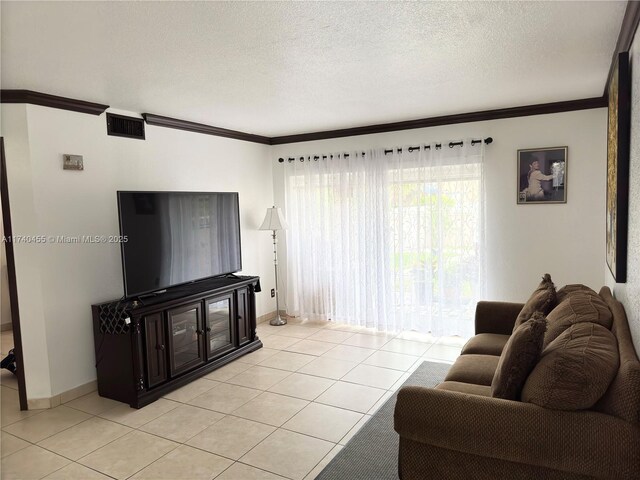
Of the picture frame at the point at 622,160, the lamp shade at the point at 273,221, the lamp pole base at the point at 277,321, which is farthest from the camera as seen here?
the lamp pole base at the point at 277,321

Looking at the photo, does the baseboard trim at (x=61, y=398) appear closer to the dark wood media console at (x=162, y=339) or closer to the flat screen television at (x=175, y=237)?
the dark wood media console at (x=162, y=339)

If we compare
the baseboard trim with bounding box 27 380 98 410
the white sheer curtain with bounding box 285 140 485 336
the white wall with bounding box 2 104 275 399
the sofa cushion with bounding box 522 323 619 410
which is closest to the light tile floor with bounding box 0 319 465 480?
the baseboard trim with bounding box 27 380 98 410

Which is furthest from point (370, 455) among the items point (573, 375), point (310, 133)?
point (310, 133)

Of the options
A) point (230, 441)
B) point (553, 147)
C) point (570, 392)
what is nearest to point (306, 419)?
point (230, 441)

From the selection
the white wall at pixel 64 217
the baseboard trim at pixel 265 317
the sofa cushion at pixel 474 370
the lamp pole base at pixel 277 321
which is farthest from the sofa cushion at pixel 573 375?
the baseboard trim at pixel 265 317

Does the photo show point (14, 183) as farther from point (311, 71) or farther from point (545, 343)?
point (545, 343)

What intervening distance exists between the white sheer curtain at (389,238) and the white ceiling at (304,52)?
986mm

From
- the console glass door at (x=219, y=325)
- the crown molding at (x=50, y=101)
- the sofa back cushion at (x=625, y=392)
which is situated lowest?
the console glass door at (x=219, y=325)

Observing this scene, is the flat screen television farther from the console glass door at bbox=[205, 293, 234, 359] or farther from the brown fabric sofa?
the brown fabric sofa

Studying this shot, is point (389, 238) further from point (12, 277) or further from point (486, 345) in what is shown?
point (12, 277)

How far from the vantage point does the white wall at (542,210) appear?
4258 millimetres

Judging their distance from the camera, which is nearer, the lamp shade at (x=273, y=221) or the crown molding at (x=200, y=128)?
the crown molding at (x=200, y=128)

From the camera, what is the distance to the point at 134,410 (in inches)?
137

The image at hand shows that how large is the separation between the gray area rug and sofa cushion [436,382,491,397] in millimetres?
554
